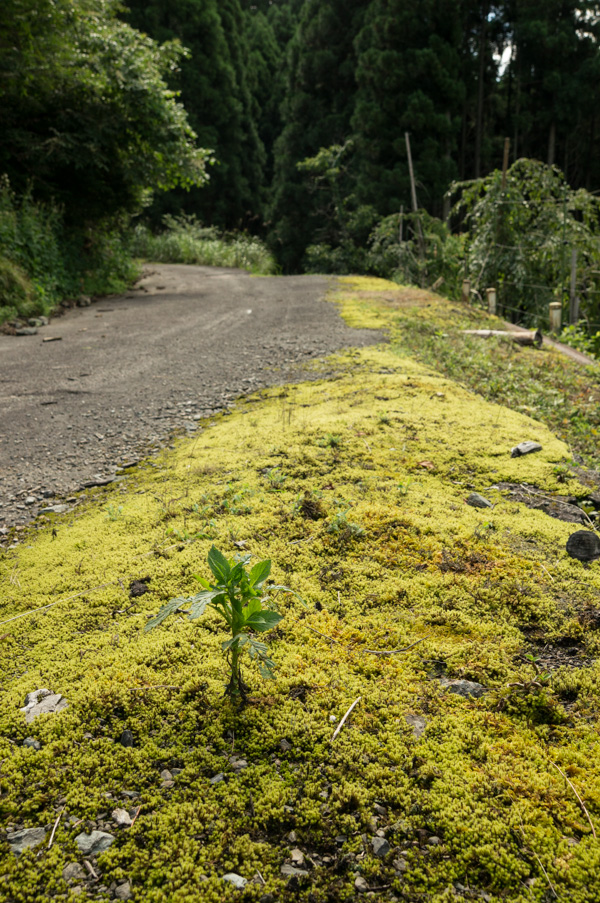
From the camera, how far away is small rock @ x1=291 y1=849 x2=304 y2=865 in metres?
0.97

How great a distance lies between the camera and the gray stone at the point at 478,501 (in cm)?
210

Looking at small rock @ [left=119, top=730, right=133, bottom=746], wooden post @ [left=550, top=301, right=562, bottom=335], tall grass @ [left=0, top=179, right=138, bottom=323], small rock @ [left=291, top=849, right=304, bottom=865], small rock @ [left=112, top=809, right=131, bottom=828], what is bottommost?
small rock @ [left=291, top=849, right=304, bottom=865]

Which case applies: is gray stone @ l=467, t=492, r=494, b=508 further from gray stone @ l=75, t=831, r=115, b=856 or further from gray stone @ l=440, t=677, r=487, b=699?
gray stone @ l=75, t=831, r=115, b=856

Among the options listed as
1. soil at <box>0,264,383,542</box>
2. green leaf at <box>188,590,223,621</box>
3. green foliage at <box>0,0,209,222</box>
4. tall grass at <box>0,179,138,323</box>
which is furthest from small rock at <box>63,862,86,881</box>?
green foliage at <box>0,0,209,222</box>

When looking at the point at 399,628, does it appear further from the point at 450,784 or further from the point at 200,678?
the point at 200,678

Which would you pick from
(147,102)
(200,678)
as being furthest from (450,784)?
(147,102)

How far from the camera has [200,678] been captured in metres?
1.33

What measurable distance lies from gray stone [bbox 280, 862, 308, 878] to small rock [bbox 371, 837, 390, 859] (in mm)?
134

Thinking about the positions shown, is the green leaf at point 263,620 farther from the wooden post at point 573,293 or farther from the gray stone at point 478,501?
the wooden post at point 573,293

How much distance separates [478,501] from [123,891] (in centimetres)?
167

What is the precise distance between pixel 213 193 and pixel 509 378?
20.1 m

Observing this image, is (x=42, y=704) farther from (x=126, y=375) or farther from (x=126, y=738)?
(x=126, y=375)

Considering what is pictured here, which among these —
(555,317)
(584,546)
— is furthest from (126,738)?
(555,317)

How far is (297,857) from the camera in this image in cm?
98
